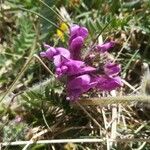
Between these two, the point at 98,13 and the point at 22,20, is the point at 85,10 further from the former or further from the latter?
the point at 22,20

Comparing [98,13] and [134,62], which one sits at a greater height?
[98,13]

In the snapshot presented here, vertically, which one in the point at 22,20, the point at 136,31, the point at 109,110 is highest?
the point at 22,20

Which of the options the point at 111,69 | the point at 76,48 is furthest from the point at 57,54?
the point at 111,69

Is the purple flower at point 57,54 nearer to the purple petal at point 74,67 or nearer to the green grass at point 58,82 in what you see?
the purple petal at point 74,67

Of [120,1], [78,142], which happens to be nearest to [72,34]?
[78,142]

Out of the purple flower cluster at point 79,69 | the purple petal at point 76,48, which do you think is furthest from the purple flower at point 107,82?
the purple petal at point 76,48

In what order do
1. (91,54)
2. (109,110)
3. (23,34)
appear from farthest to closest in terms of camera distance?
(23,34), (109,110), (91,54)
